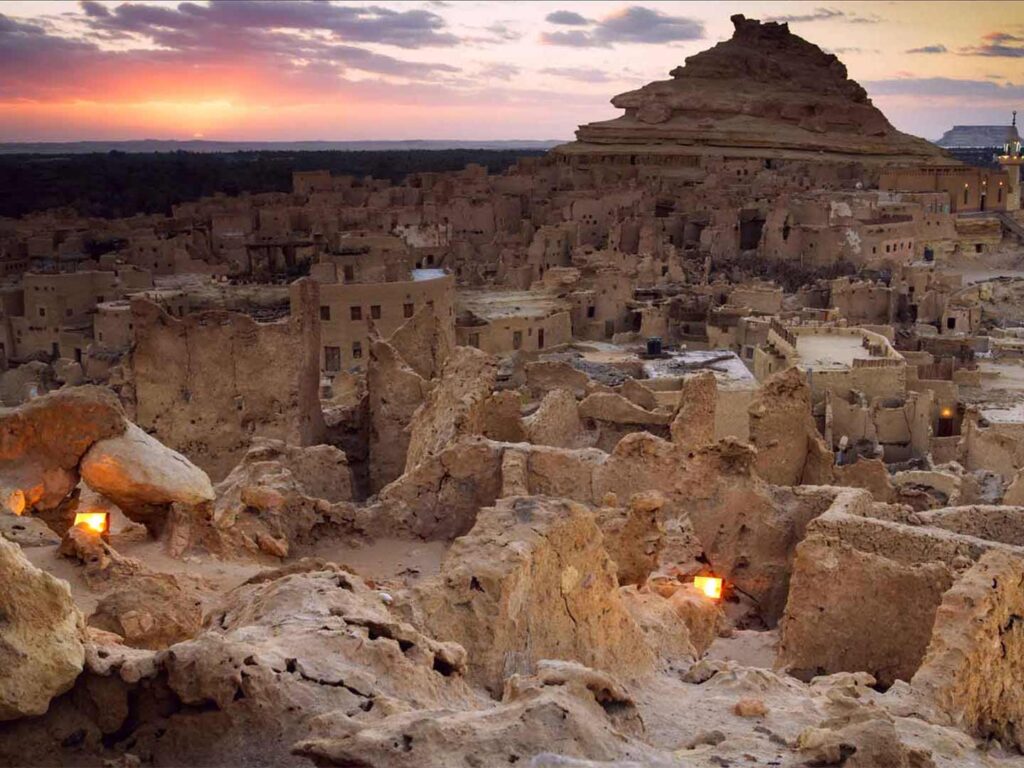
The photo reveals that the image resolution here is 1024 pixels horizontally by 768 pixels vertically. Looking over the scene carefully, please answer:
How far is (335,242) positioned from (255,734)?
34.2 m

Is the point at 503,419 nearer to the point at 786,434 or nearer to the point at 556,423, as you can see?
the point at 556,423

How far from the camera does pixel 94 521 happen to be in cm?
884

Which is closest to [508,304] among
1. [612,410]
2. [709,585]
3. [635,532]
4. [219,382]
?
[612,410]

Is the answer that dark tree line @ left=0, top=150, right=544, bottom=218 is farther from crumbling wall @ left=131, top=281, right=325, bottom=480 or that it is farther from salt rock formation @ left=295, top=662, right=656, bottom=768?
salt rock formation @ left=295, top=662, right=656, bottom=768

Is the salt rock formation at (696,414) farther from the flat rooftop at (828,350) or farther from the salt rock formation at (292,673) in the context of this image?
the flat rooftop at (828,350)

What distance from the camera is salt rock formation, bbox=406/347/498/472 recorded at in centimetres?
1098

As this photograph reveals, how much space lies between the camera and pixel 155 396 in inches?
507

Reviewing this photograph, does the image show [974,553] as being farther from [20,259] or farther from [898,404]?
[20,259]

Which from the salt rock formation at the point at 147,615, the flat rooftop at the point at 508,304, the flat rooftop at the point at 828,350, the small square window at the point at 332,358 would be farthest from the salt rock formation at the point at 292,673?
the flat rooftop at the point at 508,304

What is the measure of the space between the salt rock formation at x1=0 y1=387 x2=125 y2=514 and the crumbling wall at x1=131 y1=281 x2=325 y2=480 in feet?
13.4

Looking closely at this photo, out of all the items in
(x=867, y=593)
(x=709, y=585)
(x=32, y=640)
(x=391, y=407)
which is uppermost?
(x=32, y=640)

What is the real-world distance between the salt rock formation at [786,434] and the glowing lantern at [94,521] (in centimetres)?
683

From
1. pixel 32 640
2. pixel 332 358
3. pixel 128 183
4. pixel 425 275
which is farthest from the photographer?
pixel 128 183

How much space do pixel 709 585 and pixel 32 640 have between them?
22.0 feet
